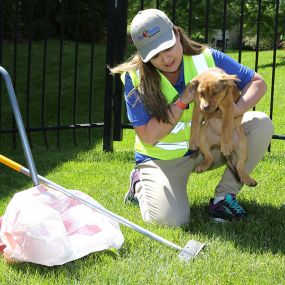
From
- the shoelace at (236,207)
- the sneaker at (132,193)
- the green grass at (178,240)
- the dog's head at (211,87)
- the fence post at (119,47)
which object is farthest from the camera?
the fence post at (119,47)

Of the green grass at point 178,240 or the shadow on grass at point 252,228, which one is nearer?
the green grass at point 178,240

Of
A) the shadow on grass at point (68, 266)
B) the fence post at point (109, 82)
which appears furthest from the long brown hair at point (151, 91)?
the fence post at point (109, 82)

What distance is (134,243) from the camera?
316 cm

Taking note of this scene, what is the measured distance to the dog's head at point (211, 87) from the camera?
→ 117 inches

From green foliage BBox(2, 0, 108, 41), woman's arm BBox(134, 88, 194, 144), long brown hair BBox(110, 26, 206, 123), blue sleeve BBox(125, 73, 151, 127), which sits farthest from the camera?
green foliage BBox(2, 0, 108, 41)

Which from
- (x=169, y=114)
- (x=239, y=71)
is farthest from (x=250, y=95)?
(x=169, y=114)

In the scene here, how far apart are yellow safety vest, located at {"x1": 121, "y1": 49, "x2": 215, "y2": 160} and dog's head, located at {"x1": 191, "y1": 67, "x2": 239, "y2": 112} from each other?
1.40ft

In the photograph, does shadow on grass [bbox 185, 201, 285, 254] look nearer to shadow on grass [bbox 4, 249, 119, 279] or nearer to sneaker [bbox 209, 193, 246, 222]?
sneaker [bbox 209, 193, 246, 222]

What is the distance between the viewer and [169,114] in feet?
10.8

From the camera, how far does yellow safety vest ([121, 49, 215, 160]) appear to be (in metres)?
3.47

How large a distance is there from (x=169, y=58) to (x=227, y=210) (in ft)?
3.22

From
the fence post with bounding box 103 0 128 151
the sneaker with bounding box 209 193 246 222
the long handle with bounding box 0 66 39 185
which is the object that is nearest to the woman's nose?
the long handle with bounding box 0 66 39 185

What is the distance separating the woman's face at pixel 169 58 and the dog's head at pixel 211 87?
273 millimetres

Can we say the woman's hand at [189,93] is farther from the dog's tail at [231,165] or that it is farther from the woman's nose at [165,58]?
the dog's tail at [231,165]
